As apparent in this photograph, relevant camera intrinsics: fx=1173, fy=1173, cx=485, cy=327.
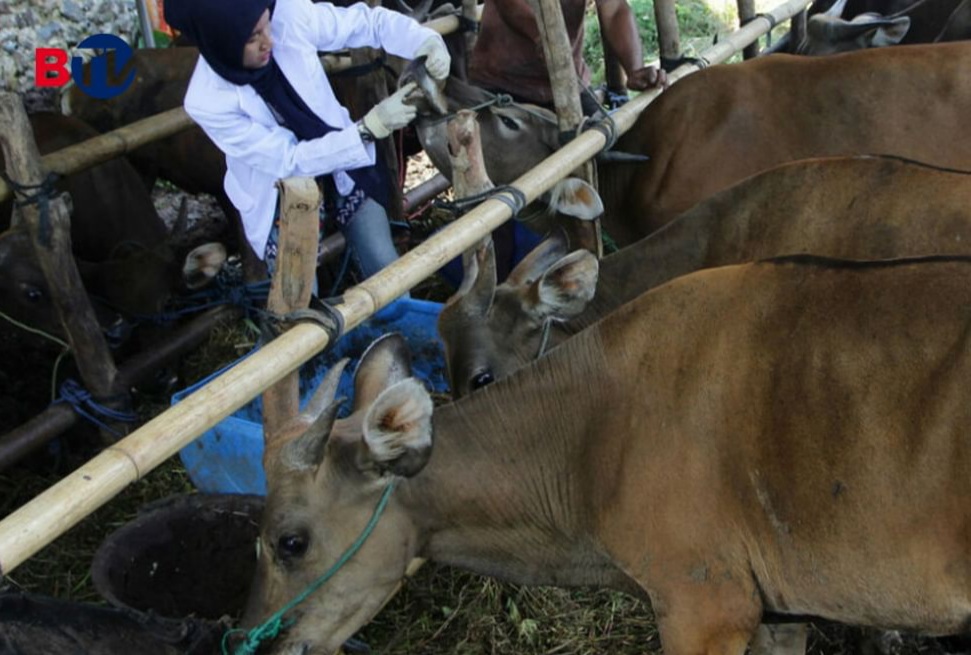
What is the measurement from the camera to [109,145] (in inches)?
225

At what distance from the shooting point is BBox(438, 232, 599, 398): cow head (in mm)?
4801

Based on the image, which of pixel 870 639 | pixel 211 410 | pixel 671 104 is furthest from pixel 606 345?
pixel 671 104

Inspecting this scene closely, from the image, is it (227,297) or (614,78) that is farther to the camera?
(614,78)

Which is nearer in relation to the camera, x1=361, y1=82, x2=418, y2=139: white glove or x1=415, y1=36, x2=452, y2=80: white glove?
x1=361, y1=82, x2=418, y2=139: white glove

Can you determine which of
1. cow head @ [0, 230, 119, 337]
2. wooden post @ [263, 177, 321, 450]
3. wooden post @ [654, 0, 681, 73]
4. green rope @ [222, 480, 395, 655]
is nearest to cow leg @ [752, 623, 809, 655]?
green rope @ [222, 480, 395, 655]

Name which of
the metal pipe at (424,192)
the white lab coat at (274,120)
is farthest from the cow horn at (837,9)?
the white lab coat at (274,120)

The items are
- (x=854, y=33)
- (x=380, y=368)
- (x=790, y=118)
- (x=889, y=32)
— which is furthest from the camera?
(x=889, y=32)

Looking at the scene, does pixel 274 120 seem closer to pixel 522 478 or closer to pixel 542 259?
pixel 542 259

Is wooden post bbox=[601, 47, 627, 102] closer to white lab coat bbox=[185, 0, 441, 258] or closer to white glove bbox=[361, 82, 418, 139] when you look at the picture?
white lab coat bbox=[185, 0, 441, 258]

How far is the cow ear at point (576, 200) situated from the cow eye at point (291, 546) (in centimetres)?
250

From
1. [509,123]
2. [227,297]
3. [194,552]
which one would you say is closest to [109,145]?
[227,297]

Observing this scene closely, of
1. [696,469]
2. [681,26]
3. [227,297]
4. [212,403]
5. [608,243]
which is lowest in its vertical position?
[681,26]

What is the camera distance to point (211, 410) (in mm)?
3244

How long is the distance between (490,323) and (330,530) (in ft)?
5.11
